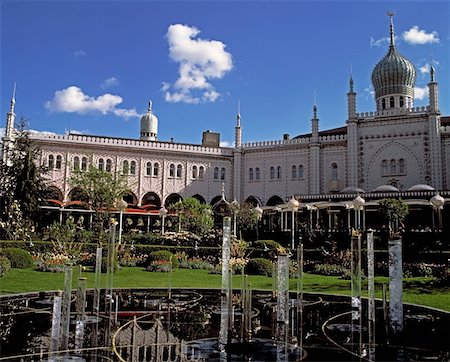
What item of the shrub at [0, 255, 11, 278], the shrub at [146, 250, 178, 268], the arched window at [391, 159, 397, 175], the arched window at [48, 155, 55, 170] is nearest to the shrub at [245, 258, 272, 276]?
the shrub at [146, 250, 178, 268]

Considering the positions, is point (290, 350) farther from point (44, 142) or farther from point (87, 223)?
point (44, 142)

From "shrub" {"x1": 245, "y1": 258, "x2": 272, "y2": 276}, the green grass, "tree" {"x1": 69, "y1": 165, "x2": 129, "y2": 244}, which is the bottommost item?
the green grass

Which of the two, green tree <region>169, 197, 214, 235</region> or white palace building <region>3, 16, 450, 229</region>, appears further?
white palace building <region>3, 16, 450, 229</region>

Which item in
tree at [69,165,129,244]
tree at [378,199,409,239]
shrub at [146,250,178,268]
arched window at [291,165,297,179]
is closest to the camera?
shrub at [146,250,178,268]

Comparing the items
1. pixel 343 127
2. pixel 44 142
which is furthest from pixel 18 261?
pixel 343 127

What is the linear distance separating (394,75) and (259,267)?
95.4 feet

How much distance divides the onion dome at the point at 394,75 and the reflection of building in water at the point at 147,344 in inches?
1514

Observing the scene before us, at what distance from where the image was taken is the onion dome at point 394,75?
136 feet

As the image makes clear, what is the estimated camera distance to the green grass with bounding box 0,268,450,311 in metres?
13.3

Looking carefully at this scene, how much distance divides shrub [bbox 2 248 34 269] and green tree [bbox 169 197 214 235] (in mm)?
13094

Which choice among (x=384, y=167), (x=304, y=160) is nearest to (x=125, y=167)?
(x=304, y=160)

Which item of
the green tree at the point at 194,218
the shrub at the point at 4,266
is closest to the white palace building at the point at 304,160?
the green tree at the point at 194,218

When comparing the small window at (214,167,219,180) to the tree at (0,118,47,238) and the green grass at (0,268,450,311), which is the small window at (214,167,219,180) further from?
the green grass at (0,268,450,311)

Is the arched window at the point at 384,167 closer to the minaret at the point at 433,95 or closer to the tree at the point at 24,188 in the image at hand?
the minaret at the point at 433,95
